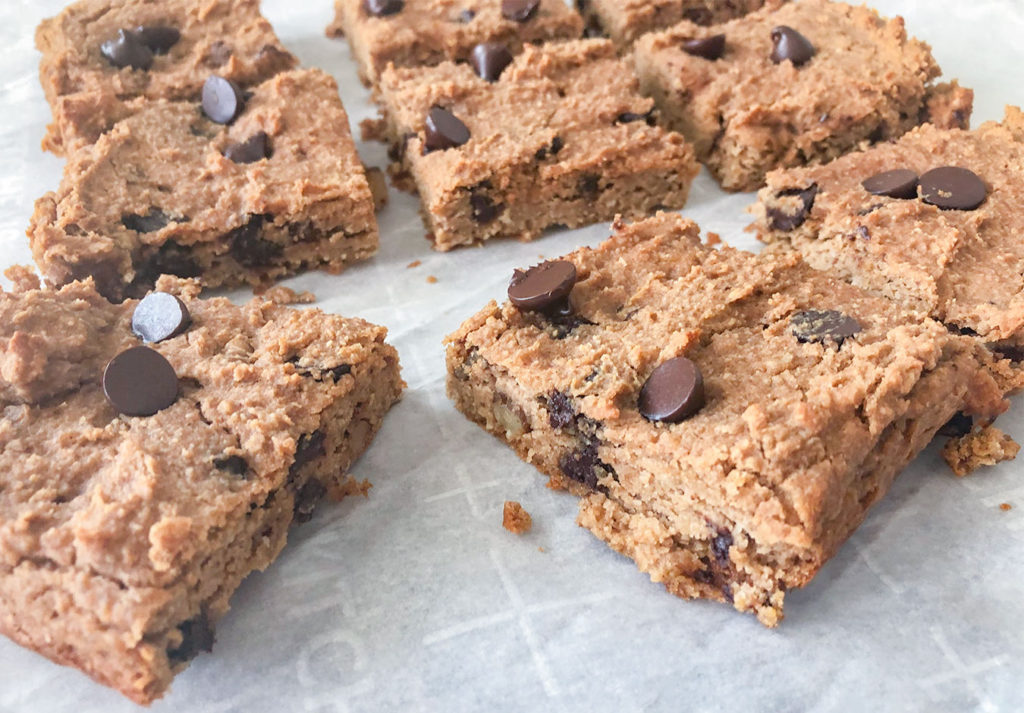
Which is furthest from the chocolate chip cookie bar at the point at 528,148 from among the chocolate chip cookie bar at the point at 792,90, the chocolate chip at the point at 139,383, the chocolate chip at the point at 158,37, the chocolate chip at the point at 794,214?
the chocolate chip at the point at 139,383

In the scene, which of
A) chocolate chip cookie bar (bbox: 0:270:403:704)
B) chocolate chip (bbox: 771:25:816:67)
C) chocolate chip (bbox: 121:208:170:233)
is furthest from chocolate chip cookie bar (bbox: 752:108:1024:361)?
chocolate chip (bbox: 121:208:170:233)

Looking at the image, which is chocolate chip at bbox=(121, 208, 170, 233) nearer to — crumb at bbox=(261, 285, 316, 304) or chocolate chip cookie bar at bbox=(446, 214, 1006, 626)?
crumb at bbox=(261, 285, 316, 304)

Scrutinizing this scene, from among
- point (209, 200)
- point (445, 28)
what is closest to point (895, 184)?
point (445, 28)

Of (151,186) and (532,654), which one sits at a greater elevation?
(151,186)

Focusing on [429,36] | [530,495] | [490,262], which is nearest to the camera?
[530,495]

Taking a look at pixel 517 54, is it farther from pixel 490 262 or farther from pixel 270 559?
pixel 270 559

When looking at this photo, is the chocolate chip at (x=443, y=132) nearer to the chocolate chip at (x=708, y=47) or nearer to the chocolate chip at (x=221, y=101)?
the chocolate chip at (x=221, y=101)

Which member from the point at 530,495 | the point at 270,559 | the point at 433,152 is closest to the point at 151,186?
the point at 433,152
